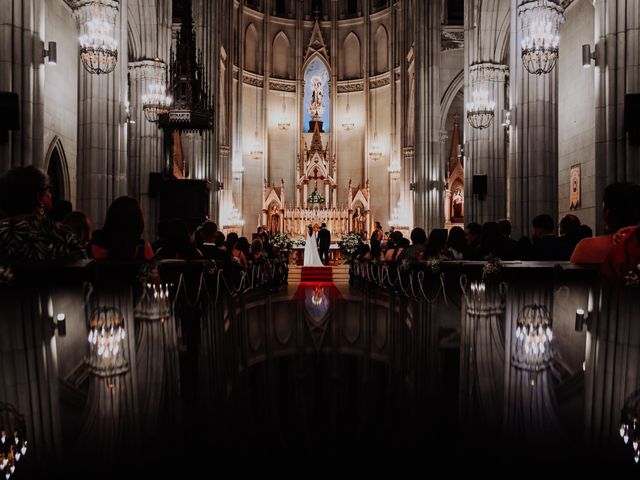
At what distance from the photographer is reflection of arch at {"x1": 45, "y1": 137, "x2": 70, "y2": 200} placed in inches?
666

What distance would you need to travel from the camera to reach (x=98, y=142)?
486 inches

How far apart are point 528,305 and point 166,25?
57.2 ft

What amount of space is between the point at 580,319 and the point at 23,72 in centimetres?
943

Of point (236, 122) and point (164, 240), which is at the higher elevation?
point (236, 122)

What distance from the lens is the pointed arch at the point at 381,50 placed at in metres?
37.8

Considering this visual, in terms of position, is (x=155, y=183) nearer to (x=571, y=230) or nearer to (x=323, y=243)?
(x=323, y=243)

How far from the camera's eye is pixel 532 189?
13.2 m

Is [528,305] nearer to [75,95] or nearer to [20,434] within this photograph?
[20,434]

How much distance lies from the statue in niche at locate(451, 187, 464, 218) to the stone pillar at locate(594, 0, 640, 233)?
1665cm

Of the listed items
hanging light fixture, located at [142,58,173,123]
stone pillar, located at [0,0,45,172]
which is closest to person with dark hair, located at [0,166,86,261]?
stone pillar, located at [0,0,45,172]

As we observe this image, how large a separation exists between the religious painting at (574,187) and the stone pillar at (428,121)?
24.5 ft

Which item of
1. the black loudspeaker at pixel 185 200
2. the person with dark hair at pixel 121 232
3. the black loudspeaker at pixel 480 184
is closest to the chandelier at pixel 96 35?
the black loudspeaker at pixel 185 200

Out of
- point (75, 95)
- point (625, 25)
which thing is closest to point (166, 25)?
point (75, 95)

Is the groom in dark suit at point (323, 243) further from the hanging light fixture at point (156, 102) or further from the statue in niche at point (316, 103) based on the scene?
the statue in niche at point (316, 103)
